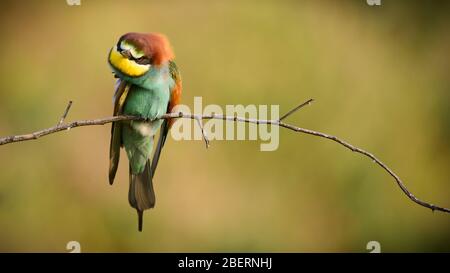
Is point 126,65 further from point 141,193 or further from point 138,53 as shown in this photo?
point 141,193

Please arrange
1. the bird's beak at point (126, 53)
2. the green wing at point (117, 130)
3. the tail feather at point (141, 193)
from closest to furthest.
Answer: the bird's beak at point (126, 53) → the green wing at point (117, 130) → the tail feather at point (141, 193)

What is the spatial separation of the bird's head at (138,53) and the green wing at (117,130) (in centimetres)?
11

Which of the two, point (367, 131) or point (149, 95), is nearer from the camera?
point (149, 95)

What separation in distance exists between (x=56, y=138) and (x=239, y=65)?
93 centimetres

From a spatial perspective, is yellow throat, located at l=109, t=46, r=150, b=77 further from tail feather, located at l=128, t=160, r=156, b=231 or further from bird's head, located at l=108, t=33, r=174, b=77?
tail feather, located at l=128, t=160, r=156, b=231

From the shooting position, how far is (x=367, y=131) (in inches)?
124

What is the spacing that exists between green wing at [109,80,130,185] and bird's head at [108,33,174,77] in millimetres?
113

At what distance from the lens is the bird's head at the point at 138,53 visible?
76.3 inches

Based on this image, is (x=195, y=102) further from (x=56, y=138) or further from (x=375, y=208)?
(x=375, y=208)

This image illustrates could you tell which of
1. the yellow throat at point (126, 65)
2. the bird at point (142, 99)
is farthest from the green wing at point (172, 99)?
the yellow throat at point (126, 65)

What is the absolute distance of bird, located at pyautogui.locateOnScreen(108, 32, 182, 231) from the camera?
6.52 ft

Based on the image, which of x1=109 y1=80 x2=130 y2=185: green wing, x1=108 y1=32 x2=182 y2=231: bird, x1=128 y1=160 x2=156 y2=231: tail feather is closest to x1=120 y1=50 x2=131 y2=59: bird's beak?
x1=108 y1=32 x2=182 y2=231: bird

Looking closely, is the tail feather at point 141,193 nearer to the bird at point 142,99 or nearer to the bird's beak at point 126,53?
the bird at point 142,99

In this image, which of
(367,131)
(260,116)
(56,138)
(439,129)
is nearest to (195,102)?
(260,116)
